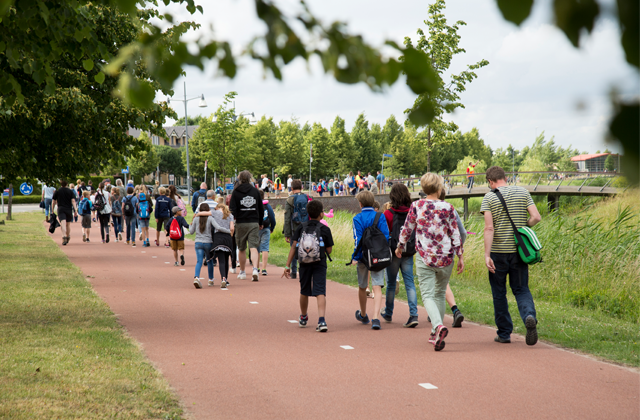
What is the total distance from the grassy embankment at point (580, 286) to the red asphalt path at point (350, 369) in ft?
2.12

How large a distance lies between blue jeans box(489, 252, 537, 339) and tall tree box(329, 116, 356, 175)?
61978 millimetres

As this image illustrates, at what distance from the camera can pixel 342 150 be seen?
226 ft

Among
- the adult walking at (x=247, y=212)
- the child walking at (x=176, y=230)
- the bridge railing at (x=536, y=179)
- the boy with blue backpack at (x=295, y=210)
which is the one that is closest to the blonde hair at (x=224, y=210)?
the adult walking at (x=247, y=212)

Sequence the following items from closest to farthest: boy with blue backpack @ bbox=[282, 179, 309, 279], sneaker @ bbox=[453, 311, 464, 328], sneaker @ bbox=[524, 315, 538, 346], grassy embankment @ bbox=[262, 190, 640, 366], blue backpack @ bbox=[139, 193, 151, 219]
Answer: sneaker @ bbox=[524, 315, 538, 346] → grassy embankment @ bbox=[262, 190, 640, 366] → sneaker @ bbox=[453, 311, 464, 328] → boy with blue backpack @ bbox=[282, 179, 309, 279] → blue backpack @ bbox=[139, 193, 151, 219]

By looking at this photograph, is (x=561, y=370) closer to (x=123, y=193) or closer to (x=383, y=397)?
(x=383, y=397)

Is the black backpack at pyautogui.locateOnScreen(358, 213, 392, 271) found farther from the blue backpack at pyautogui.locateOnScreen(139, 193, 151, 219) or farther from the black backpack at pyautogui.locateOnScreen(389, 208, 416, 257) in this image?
the blue backpack at pyautogui.locateOnScreen(139, 193, 151, 219)

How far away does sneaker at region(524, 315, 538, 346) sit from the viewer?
6289mm

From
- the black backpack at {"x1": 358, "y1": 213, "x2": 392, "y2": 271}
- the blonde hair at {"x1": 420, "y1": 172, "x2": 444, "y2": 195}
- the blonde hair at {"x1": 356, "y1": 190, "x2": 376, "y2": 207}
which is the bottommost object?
the black backpack at {"x1": 358, "y1": 213, "x2": 392, "y2": 271}

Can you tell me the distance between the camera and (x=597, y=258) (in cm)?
1059

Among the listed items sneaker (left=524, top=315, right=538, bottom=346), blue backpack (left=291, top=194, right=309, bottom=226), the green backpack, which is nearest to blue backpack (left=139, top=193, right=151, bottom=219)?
blue backpack (left=291, top=194, right=309, bottom=226)

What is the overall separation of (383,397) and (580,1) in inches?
158

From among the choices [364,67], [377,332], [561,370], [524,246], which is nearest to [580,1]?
[364,67]

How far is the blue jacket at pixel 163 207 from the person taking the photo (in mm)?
16922

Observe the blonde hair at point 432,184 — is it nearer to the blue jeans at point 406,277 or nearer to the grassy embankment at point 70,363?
the blue jeans at point 406,277
